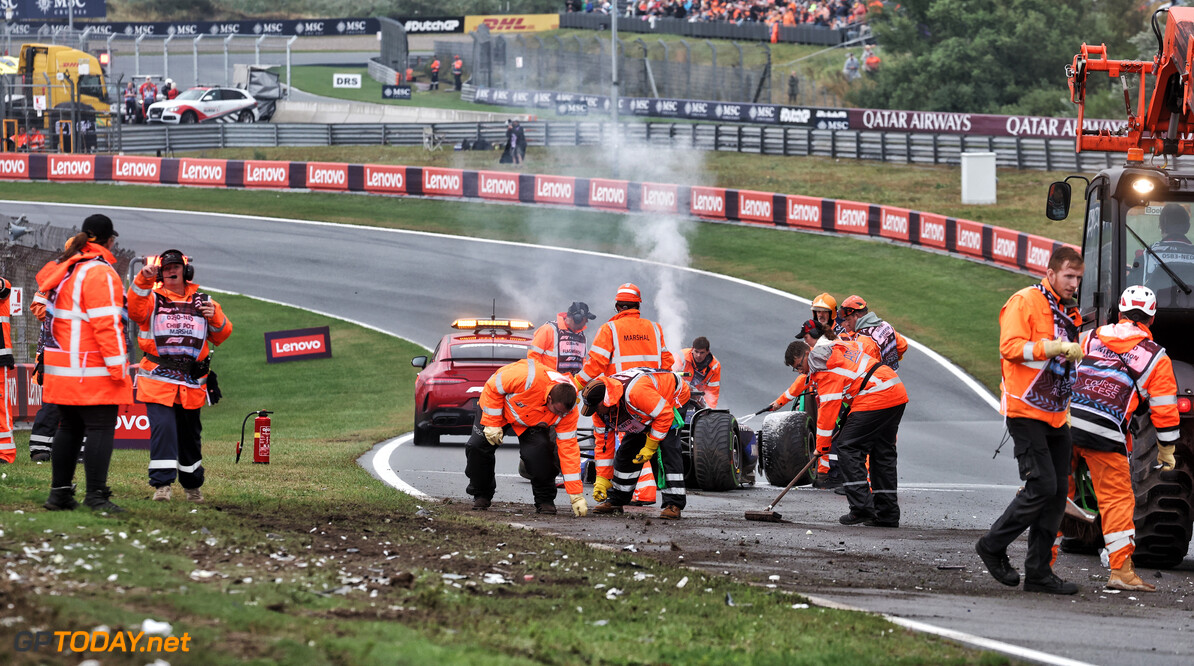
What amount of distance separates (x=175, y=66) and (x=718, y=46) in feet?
103

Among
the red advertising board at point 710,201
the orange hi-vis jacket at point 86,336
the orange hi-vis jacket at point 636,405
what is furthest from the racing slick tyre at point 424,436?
the red advertising board at point 710,201

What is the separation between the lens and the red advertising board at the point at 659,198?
39.8m

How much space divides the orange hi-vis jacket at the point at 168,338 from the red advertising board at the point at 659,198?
1182 inches

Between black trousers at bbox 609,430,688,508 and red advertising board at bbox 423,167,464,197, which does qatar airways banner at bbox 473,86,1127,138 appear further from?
black trousers at bbox 609,430,688,508

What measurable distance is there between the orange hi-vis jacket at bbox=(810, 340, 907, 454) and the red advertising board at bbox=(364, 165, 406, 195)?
32.0 metres

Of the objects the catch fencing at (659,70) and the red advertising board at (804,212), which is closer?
the red advertising board at (804,212)

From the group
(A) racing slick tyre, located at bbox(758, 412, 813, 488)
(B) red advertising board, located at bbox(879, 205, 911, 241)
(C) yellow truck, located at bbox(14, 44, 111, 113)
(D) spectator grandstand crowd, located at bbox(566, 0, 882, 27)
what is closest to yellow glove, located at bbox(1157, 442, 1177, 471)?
(A) racing slick tyre, located at bbox(758, 412, 813, 488)

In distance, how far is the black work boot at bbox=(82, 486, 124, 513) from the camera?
884cm

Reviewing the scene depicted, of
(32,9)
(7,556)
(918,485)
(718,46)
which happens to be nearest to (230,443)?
(918,485)

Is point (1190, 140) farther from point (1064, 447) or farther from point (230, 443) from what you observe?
point (230, 443)

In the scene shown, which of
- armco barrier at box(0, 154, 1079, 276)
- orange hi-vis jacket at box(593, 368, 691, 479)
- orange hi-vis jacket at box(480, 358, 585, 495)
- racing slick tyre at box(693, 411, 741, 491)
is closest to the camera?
orange hi-vis jacket at box(480, 358, 585, 495)

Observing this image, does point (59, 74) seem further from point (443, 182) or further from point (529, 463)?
point (529, 463)

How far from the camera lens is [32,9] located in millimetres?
76875

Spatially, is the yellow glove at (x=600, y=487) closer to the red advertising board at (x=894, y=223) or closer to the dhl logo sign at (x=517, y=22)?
the red advertising board at (x=894, y=223)
